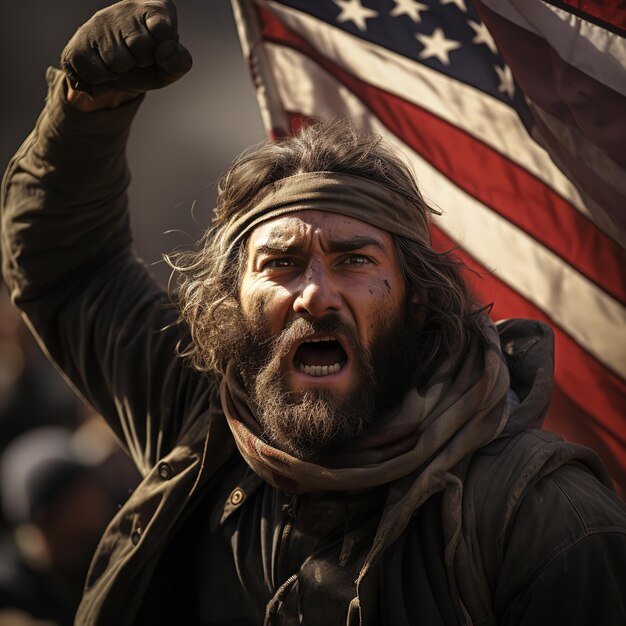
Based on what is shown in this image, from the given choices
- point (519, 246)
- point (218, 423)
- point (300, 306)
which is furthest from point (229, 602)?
point (519, 246)

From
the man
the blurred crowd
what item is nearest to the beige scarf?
the man

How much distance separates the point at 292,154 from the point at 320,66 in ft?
3.07

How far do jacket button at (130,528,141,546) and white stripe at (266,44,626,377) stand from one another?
4.82 ft

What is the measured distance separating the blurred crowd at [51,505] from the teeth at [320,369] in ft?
7.59

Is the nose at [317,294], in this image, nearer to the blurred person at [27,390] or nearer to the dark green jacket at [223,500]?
the dark green jacket at [223,500]

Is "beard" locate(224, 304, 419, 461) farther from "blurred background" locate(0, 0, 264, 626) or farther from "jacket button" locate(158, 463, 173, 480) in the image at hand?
"blurred background" locate(0, 0, 264, 626)

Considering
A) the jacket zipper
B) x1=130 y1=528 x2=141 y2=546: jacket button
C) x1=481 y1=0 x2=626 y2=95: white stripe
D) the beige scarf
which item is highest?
x1=481 y1=0 x2=626 y2=95: white stripe

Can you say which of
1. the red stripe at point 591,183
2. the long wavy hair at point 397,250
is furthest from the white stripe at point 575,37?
the long wavy hair at point 397,250

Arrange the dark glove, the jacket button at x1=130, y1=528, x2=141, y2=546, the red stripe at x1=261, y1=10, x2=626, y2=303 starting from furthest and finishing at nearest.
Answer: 1. the red stripe at x1=261, y1=10, x2=626, y2=303
2. the jacket button at x1=130, y1=528, x2=141, y2=546
3. the dark glove

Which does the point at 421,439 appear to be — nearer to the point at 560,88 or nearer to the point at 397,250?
the point at 397,250

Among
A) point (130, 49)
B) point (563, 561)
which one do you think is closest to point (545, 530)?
point (563, 561)

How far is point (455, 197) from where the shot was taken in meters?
3.20

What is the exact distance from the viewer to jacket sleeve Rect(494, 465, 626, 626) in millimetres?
1922

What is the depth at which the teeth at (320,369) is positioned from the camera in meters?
2.36
